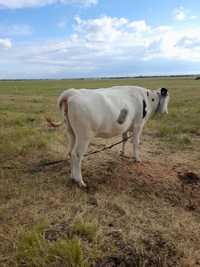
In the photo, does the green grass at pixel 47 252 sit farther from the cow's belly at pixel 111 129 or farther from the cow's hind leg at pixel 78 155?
the cow's belly at pixel 111 129

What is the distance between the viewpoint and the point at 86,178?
552 centimetres

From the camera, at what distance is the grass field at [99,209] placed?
323cm

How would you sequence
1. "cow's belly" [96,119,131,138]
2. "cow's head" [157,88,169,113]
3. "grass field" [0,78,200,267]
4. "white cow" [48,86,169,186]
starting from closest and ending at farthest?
"grass field" [0,78,200,267], "white cow" [48,86,169,186], "cow's belly" [96,119,131,138], "cow's head" [157,88,169,113]

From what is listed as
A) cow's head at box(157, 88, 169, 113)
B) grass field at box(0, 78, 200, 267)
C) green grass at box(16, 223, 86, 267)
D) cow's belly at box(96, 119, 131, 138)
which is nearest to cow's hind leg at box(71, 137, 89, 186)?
grass field at box(0, 78, 200, 267)

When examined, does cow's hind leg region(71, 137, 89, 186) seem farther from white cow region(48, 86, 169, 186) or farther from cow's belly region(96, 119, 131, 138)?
cow's belly region(96, 119, 131, 138)

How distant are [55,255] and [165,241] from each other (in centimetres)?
133

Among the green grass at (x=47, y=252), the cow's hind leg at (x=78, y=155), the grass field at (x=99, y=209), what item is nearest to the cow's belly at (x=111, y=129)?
the cow's hind leg at (x=78, y=155)

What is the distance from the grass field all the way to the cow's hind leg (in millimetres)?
168

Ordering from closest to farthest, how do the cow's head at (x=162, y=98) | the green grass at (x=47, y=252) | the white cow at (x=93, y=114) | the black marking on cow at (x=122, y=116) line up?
the green grass at (x=47, y=252) < the white cow at (x=93, y=114) < the black marking on cow at (x=122, y=116) < the cow's head at (x=162, y=98)

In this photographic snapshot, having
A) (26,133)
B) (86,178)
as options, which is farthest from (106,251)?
(26,133)

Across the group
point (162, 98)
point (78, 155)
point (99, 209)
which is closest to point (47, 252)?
point (99, 209)

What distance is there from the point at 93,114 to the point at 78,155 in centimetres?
77

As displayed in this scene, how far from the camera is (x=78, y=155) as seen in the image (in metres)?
5.10

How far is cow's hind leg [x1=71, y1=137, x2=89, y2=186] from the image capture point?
5027mm
